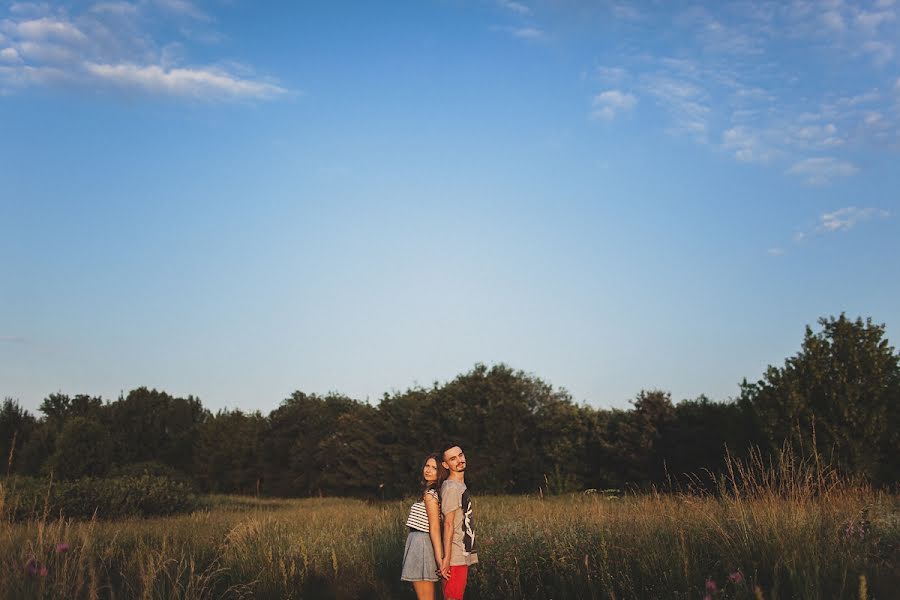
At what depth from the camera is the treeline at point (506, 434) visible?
17375mm

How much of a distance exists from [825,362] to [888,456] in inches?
107

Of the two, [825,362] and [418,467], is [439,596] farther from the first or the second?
[418,467]

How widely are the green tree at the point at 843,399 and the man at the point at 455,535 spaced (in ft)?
42.1

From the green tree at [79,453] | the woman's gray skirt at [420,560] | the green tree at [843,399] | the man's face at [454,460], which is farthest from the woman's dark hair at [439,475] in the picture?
the green tree at [79,453]

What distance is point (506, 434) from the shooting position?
2838 cm

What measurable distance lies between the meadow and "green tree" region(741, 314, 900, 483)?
4993 mm

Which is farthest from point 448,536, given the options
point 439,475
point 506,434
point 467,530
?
point 506,434

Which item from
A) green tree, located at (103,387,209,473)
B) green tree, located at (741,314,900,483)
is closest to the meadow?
green tree, located at (741,314,900,483)

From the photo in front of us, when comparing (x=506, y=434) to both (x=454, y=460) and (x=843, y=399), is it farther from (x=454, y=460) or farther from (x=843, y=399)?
(x=454, y=460)

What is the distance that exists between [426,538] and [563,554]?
2.27 m

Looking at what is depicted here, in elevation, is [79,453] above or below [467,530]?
above

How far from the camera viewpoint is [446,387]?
3081 centimetres

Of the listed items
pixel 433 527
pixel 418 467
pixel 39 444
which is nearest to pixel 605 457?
pixel 418 467

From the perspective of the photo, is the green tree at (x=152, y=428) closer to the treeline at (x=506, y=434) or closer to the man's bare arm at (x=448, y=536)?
the treeline at (x=506, y=434)
